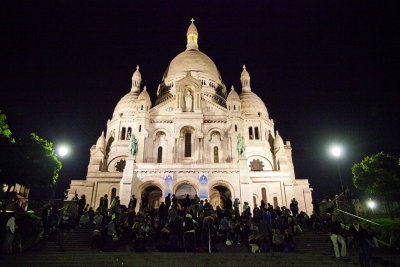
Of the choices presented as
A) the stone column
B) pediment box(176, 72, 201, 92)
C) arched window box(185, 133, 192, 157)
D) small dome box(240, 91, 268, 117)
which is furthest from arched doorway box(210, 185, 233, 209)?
small dome box(240, 91, 268, 117)

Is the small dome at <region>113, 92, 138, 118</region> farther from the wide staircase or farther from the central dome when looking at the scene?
the wide staircase

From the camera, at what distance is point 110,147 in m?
43.9

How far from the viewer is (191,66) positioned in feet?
163

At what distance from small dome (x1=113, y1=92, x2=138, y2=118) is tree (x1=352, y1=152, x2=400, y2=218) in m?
32.3

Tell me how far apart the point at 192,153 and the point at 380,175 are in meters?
21.5

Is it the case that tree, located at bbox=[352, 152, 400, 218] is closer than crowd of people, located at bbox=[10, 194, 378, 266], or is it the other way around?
crowd of people, located at bbox=[10, 194, 378, 266]

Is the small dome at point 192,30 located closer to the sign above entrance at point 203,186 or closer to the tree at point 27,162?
the tree at point 27,162

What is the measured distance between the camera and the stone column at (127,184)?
92.0ft

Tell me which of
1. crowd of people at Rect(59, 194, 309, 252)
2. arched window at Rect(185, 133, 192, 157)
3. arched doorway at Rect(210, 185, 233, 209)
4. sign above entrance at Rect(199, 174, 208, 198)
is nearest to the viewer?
crowd of people at Rect(59, 194, 309, 252)

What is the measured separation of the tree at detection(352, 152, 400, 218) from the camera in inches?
1326

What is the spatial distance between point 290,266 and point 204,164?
1885 centimetres

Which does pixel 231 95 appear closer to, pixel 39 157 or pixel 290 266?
pixel 39 157

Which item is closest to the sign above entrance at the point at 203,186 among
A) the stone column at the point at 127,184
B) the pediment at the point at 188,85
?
the stone column at the point at 127,184

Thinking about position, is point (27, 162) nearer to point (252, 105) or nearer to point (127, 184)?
point (127, 184)
